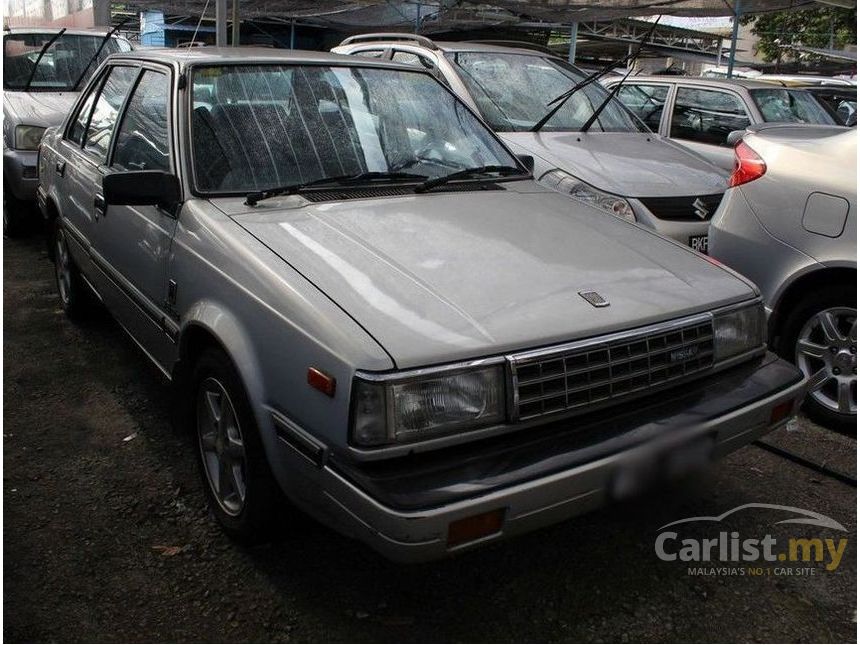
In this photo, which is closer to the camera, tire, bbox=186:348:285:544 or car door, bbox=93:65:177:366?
tire, bbox=186:348:285:544

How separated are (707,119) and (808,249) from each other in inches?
169

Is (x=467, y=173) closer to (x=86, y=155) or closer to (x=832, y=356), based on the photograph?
(x=832, y=356)

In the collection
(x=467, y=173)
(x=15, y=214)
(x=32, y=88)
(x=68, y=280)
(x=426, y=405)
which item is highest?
(x=467, y=173)

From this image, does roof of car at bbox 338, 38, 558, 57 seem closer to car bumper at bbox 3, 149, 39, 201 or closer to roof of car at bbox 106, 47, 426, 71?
roof of car at bbox 106, 47, 426, 71

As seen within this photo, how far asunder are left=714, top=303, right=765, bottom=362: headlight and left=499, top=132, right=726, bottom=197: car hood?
2340 mm

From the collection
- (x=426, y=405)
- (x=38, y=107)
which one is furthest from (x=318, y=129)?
(x=38, y=107)

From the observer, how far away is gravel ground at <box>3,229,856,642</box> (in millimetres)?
2525

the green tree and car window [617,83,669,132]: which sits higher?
the green tree

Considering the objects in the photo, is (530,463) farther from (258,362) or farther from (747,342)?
(747,342)

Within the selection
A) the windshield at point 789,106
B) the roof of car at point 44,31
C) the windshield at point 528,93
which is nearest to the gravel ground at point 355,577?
the windshield at point 528,93

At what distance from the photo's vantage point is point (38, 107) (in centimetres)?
741

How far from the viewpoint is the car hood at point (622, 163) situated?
5.32m

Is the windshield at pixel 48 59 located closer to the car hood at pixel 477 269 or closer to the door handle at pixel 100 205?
the door handle at pixel 100 205

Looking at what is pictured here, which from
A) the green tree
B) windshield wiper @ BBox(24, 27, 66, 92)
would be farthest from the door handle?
the green tree
